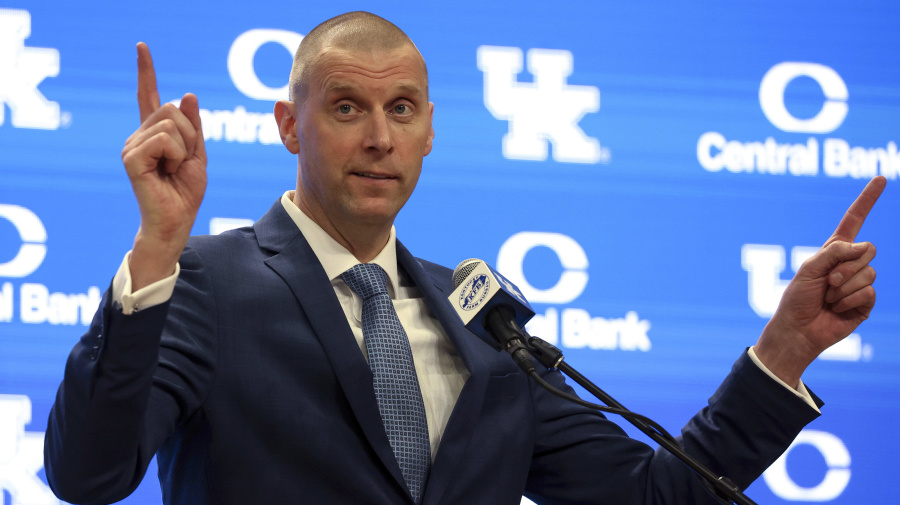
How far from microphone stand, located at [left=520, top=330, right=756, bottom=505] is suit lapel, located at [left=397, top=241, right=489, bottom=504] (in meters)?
0.39

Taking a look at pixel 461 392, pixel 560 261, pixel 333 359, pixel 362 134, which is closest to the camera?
pixel 333 359

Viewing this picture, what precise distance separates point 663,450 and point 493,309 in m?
0.66

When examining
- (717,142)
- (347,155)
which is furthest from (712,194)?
(347,155)

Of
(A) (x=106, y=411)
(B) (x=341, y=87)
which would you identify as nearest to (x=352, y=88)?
(B) (x=341, y=87)

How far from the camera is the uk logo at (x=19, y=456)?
9.34 ft

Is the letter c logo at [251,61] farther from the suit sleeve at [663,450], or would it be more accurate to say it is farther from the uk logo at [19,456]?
the suit sleeve at [663,450]

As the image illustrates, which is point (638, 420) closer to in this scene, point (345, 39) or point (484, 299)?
point (484, 299)

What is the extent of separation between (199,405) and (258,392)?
0.36ft

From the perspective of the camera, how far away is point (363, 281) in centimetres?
212

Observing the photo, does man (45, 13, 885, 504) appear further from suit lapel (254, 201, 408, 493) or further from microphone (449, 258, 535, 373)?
microphone (449, 258, 535, 373)

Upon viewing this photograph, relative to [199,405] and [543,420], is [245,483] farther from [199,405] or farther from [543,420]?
[543,420]

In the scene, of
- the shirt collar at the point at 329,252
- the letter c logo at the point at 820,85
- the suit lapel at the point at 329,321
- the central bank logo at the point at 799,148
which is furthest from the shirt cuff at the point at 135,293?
the letter c logo at the point at 820,85

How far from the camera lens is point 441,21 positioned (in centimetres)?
335

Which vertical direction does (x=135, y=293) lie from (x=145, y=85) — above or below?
below
